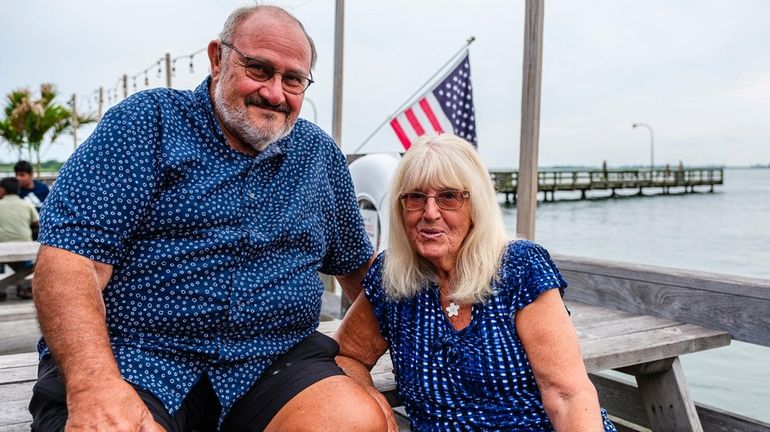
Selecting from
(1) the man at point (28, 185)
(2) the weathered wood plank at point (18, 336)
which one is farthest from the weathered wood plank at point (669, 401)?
(1) the man at point (28, 185)

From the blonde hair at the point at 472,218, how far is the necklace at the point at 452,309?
27 mm

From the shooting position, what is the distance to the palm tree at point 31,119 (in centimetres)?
2097

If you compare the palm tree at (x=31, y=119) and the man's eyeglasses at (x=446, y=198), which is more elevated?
the palm tree at (x=31, y=119)

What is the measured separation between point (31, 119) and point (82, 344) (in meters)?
22.4

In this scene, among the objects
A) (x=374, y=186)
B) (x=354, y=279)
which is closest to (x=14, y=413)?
(x=354, y=279)

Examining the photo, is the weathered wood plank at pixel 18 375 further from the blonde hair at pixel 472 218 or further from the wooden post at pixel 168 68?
the wooden post at pixel 168 68

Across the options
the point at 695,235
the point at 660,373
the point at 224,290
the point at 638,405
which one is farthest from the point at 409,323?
the point at 695,235

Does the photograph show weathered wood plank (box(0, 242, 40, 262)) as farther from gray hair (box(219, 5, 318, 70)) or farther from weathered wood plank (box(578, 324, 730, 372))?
weathered wood plank (box(578, 324, 730, 372))

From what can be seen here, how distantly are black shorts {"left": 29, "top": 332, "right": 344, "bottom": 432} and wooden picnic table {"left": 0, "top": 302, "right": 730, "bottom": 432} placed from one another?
275 millimetres

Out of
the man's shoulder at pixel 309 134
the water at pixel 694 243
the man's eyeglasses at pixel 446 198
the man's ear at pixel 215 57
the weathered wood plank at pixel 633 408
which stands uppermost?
the man's ear at pixel 215 57

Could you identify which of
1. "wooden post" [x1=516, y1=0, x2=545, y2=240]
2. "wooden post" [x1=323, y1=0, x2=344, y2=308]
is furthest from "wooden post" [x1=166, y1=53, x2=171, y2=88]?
"wooden post" [x1=516, y1=0, x2=545, y2=240]

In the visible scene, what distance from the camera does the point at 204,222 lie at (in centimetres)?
164

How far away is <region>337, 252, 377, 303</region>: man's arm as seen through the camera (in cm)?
217

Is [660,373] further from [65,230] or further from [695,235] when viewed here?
[695,235]
